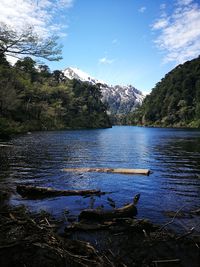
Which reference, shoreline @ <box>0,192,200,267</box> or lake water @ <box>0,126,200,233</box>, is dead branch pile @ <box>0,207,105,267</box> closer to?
shoreline @ <box>0,192,200,267</box>

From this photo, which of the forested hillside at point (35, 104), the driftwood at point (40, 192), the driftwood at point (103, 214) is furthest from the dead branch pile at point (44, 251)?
the forested hillside at point (35, 104)

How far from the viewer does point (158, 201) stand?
60.9 ft

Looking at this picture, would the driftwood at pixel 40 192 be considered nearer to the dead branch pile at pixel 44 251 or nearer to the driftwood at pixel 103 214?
the driftwood at pixel 103 214

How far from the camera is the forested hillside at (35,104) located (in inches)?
3455

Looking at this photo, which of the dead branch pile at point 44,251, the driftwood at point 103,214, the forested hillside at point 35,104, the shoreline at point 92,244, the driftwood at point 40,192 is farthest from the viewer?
the forested hillside at point 35,104

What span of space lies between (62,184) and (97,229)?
34.7ft

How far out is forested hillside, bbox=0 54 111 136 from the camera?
87.8m

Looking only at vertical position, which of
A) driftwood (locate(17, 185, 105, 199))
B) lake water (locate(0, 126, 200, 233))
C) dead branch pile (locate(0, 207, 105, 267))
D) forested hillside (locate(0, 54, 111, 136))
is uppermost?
forested hillside (locate(0, 54, 111, 136))

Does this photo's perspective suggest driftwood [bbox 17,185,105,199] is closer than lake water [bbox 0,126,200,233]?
No

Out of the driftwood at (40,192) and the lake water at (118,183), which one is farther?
the driftwood at (40,192)

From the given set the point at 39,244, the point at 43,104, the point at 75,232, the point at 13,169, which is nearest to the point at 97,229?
the point at 75,232

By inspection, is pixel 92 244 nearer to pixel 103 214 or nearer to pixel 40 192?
pixel 103 214

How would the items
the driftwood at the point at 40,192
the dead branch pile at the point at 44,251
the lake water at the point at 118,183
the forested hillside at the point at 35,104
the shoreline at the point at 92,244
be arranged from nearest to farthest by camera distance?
the dead branch pile at the point at 44,251, the shoreline at the point at 92,244, the lake water at the point at 118,183, the driftwood at the point at 40,192, the forested hillside at the point at 35,104

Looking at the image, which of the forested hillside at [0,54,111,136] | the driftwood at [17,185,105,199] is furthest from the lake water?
the forested hillside at [0,54,111,136]
